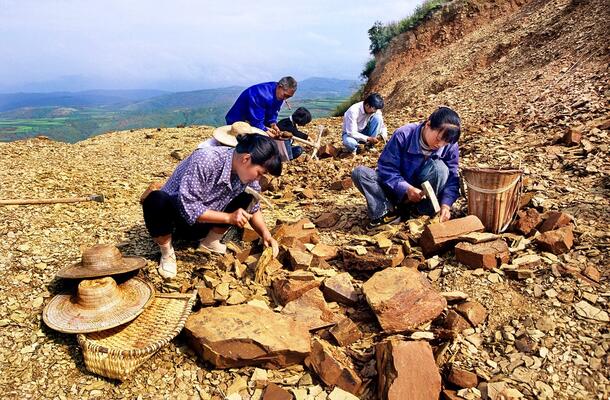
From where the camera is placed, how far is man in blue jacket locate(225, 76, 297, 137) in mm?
5723

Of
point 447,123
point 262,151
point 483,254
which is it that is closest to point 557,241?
point 483,254

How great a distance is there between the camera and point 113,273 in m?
2.48

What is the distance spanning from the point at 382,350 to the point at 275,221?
2286 millimetres

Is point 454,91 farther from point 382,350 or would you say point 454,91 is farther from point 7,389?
point 7,389

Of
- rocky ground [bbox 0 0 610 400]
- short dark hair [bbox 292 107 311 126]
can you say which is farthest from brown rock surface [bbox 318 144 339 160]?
rocky ground [bbox 0 0 610 400]

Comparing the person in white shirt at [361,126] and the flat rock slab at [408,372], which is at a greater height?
the person in white shirt at [361,126]

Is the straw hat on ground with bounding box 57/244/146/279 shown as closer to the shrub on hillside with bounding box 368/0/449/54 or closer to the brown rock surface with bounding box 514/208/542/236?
the brown rock surface with bounding box 514/208/542/236

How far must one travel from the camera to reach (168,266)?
9.73 feet

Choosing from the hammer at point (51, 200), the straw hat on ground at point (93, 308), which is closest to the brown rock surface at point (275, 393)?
the straw hat on ground at point (93, 308)

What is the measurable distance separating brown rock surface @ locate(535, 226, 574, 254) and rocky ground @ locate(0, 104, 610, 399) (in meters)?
0.06

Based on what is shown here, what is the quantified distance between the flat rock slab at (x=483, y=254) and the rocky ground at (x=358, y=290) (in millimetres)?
60

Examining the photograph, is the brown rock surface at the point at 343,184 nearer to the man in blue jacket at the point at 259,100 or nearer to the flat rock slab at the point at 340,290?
the man in blue jacket at the point at 259,100

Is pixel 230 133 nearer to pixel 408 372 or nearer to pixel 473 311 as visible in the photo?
pixel 473 311

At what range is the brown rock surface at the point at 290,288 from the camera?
2701mm
